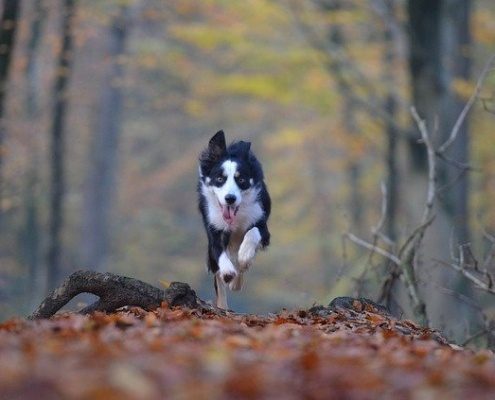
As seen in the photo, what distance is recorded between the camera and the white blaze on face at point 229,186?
10.4 meters

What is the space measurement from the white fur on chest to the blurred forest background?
3.11ft

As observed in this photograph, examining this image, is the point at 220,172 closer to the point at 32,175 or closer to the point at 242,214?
the point at 242,214

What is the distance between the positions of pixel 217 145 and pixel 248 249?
1.20 m

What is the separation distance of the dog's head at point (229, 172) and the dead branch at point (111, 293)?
8.36 ft

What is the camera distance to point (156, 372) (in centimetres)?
429

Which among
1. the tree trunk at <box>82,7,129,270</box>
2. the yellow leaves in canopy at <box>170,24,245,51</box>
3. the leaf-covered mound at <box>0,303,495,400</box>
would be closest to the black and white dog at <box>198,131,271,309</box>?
the leaf-covered mound at <box>0,303,495,400</box>

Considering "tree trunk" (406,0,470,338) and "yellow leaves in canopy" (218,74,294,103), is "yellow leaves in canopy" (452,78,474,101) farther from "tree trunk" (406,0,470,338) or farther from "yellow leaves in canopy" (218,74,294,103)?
"yellow leaves in canopy" (218,74,294,103)

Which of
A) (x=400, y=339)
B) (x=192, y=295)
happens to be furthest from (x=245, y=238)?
(x=400, y=339)

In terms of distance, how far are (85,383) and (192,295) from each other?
409 centimetres

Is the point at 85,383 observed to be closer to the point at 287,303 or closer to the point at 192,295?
the point at 192,295

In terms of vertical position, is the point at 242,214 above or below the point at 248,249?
above

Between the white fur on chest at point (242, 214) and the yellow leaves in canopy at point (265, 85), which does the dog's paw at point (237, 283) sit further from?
the yellow leaves in canopy at point (265, 85)

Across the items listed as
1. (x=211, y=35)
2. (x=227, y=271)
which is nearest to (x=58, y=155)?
(x=211, y=35)

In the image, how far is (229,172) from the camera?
10.4 m
